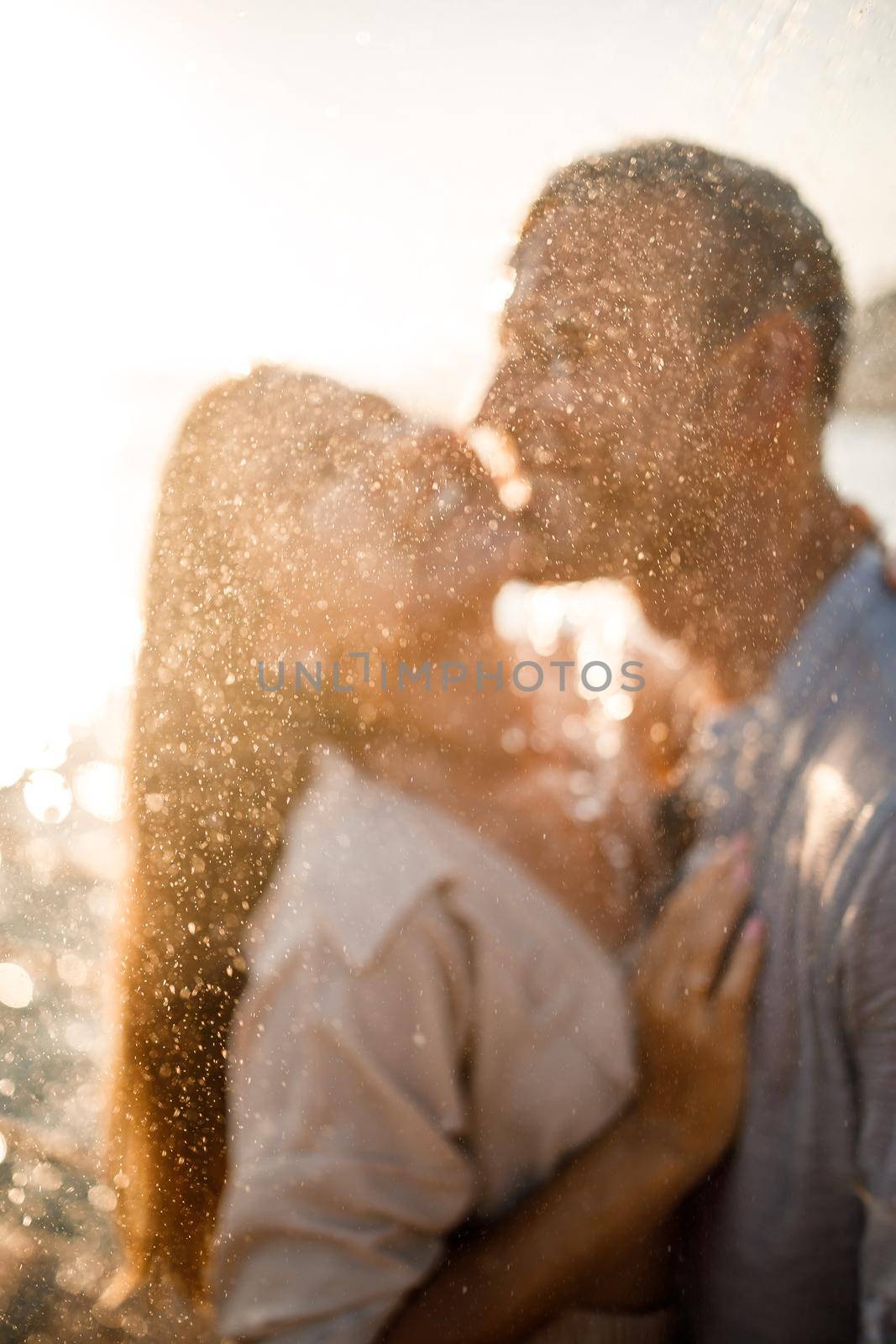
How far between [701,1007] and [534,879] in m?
0.10

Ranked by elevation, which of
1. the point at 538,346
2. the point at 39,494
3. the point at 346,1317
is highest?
the point at 538,346

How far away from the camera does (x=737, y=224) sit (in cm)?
27

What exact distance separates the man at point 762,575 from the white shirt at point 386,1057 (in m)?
0.08

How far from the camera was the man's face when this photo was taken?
0.85ft

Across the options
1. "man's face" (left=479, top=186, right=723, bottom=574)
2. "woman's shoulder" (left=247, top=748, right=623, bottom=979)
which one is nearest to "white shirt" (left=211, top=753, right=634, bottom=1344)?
"woman's shoulder" (left=247, top=748, right=623, bottom=979)

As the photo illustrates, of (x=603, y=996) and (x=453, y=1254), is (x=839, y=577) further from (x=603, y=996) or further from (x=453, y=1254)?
(x=453, y=1254)

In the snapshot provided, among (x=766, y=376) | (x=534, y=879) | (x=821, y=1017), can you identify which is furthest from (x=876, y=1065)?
(x=766, y=376)

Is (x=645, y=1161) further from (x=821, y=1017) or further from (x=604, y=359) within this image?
(x=604, y=359)

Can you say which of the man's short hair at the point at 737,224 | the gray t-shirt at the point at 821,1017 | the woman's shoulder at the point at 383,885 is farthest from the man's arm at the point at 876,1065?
the man's short hair at the point at 737,224

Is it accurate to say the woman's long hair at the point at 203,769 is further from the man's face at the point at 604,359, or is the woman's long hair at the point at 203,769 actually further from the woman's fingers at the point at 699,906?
the woman's fingers at the point at 699,906

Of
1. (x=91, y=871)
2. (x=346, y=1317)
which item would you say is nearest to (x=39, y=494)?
(x=91, y=871)

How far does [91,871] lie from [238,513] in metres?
0.18

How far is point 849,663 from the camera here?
1.03 ft

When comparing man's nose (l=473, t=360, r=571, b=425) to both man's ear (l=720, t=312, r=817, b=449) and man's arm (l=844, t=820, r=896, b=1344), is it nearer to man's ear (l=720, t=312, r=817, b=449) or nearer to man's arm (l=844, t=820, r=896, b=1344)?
man's ear (l=720, t=312, r=817, b=449)
